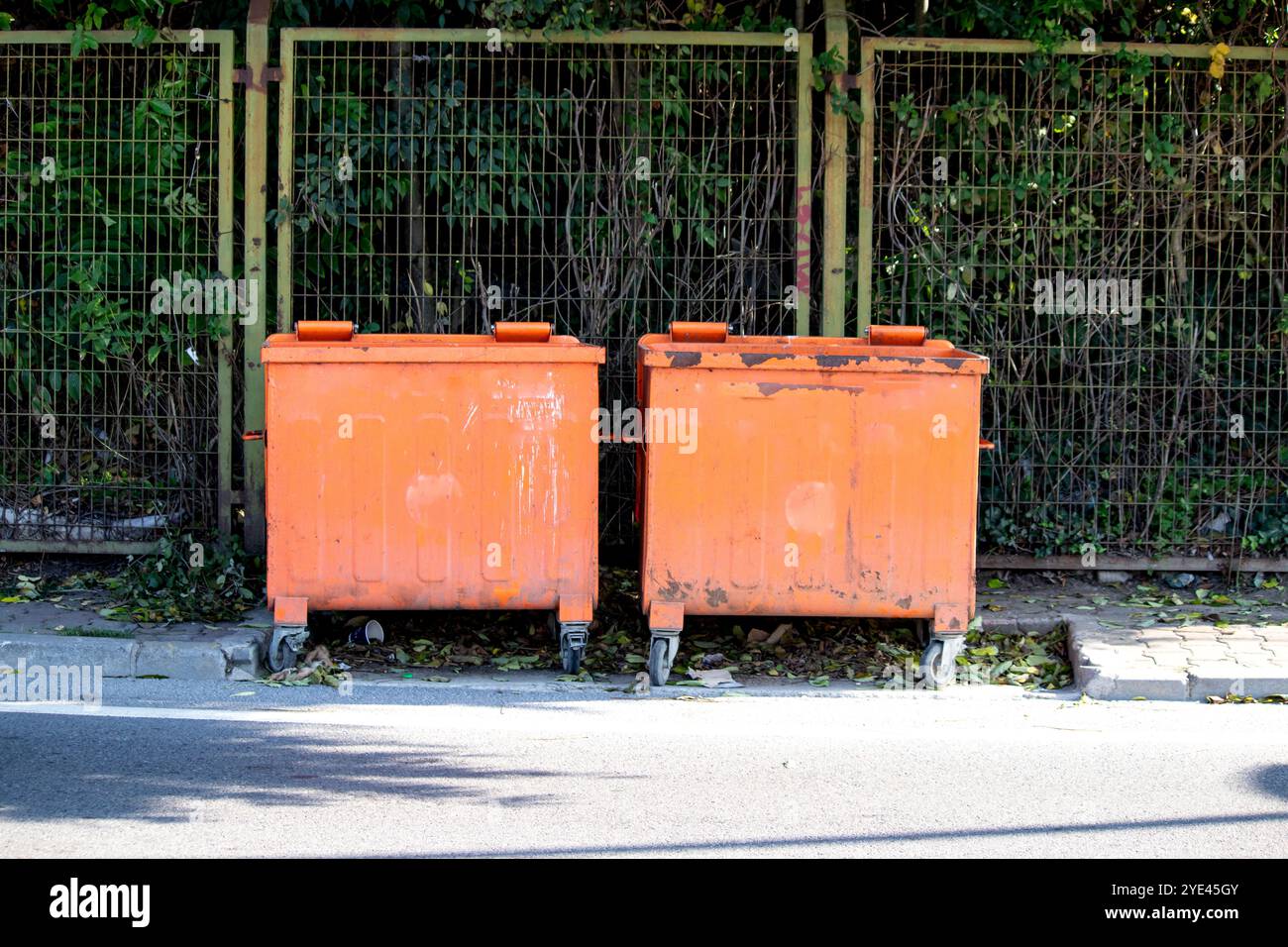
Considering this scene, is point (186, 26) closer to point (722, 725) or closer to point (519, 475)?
point (519, 475)

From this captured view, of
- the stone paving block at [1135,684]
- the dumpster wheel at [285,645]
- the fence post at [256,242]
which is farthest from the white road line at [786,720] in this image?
the fence post at [256,242]

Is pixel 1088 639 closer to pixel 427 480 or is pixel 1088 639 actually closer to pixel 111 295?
pixel 427 480

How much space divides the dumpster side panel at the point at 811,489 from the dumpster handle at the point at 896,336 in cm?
44

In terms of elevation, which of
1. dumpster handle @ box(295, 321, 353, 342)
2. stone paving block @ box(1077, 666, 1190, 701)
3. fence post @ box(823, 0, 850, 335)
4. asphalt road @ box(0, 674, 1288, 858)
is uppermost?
fence post @ box(823, 0, 850, 335)

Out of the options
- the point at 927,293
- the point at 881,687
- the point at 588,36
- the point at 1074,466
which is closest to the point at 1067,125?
the point at 927,293

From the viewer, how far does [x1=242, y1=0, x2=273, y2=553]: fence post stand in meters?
8.33

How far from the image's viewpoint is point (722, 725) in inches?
243

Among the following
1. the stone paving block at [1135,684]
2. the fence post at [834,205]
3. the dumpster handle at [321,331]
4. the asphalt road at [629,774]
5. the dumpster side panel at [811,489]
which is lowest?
the asphalt road at [629,774]

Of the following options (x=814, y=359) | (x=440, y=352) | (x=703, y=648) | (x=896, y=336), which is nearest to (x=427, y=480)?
(x=440, y=352)

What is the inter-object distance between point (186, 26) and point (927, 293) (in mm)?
4765

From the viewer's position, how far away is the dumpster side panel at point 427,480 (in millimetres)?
6770

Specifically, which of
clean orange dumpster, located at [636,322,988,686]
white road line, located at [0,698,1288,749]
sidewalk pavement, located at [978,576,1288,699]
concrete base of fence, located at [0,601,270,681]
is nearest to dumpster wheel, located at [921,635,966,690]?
clean orange dumpster, located at [636,322,988,686]

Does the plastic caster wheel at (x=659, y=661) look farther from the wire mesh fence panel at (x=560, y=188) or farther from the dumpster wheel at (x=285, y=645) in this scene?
the wire mesh fence panel at (x=560, y=188)

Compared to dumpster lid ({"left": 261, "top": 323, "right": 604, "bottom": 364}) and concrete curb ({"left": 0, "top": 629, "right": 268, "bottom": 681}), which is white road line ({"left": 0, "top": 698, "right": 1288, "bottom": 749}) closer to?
concrete curb ({"left": 0, "top": 629, "right": 268, "bottom": 681})
